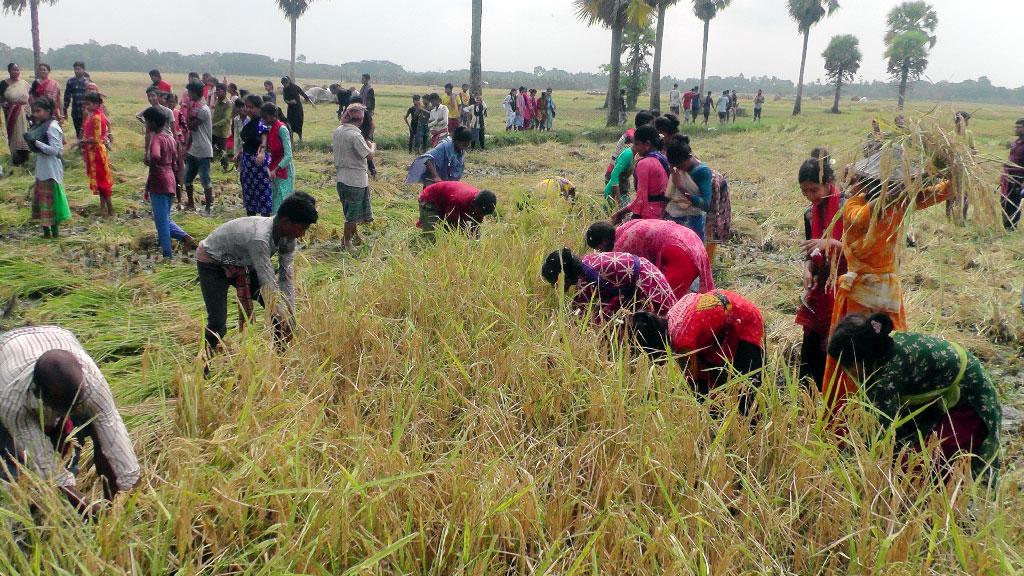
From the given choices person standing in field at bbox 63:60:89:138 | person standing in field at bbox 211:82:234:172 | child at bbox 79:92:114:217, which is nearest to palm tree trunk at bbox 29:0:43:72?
person standing in field at bbox 63:60:89:138

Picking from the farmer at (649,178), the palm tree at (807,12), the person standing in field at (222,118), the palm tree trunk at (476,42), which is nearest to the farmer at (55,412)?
the farmer at (649,178)

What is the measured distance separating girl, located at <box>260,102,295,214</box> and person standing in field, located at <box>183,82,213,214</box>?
6.59ft

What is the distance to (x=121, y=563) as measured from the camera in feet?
6.48

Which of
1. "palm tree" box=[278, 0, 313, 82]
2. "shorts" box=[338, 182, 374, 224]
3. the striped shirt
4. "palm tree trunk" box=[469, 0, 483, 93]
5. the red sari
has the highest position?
"palm tree" box=[278, 0, 313, 82]

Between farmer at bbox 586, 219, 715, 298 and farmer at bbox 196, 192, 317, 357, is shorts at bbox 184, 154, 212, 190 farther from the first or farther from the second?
farmer at bbox 586, 219, 715, 298

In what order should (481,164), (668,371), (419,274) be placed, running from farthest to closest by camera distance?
(481,164), (419,274), (668,371)

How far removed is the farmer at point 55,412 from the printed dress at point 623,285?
7.21 feet

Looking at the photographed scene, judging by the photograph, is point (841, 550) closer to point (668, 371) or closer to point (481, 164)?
point (668, 371)

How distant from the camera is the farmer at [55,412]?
2121 mm

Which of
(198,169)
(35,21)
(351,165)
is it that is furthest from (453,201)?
(35,21)

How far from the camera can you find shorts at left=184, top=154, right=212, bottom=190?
8.01 metres

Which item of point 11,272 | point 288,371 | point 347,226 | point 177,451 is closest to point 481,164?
point 347,226

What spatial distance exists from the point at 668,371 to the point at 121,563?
79.6 inches

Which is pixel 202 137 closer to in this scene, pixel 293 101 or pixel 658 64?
pixel 293 101
